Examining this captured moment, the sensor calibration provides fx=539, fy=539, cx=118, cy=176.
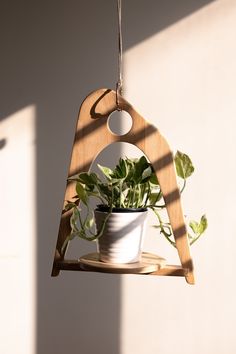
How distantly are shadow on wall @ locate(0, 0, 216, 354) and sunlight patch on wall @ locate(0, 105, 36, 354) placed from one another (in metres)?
0.03

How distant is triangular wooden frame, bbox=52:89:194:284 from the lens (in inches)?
48.3

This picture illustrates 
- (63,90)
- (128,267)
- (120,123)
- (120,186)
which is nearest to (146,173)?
(120,186)

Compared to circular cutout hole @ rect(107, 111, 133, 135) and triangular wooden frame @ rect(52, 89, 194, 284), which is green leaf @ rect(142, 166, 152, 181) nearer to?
triangular wooden frame @ rect(52, 89, 194, 284)

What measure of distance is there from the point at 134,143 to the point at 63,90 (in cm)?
90

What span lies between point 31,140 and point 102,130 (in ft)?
2.88

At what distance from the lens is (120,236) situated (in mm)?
1233

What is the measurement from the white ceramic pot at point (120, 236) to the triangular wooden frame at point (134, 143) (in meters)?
0.08

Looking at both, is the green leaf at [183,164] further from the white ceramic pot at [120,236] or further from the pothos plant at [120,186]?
the white ceramic pot at [120,236]

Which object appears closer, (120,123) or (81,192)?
(81,192)

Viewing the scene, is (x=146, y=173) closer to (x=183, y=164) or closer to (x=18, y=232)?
(x=183, y=164)

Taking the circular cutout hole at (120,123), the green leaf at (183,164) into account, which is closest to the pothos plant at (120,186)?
the green leaf at (183,164)

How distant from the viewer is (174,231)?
4.10 feet

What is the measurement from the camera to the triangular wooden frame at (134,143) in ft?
A: 4.02

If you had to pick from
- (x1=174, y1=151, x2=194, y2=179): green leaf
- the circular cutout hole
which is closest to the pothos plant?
(x1=174, y1=151, x2=194, y2=179): green leaf
